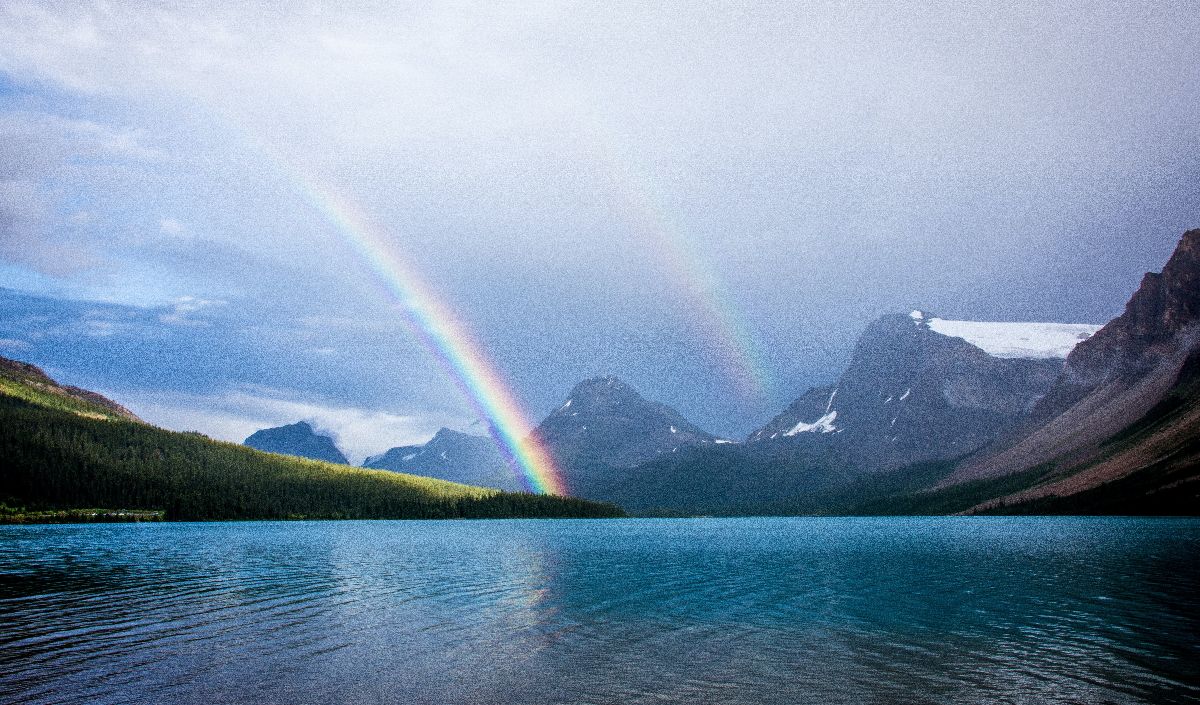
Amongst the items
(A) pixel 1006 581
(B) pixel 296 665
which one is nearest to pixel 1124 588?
(A) pixel 1006 581

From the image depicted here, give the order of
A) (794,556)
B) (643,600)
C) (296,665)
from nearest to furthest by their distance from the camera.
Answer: (296,665) → (643,600) → (794,556)

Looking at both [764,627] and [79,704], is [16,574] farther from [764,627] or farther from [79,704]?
[764,627]

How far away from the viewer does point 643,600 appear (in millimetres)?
51719

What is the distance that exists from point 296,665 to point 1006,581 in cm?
5586

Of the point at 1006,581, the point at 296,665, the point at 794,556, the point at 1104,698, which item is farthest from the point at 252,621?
the point at 794,556

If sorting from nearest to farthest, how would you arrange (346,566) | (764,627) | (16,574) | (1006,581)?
(764,627), (1006,581), (16,574), (346,566)

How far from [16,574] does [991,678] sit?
77608 mm

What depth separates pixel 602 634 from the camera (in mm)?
38125

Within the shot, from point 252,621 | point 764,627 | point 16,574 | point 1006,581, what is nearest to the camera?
point 764,627

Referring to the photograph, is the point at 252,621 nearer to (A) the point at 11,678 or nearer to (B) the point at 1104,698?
(A) the point at 11,678

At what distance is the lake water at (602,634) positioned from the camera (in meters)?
27.0

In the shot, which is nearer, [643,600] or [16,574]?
[643,600]

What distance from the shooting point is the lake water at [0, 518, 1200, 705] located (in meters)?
27.0

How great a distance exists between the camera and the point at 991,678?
28250mm
